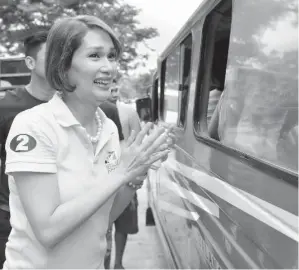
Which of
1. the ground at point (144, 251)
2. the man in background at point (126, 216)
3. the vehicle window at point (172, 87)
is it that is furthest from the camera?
the ground at point (144, 251)

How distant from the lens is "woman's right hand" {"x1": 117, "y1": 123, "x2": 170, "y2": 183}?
4.63ft

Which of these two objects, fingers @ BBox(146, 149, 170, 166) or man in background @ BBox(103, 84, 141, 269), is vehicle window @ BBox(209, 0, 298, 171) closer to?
fingers @ BBox(146, 149, 170, 166)

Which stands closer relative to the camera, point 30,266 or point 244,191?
point 30,266

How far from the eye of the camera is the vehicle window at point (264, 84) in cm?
142

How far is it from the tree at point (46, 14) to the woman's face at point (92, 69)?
904cm

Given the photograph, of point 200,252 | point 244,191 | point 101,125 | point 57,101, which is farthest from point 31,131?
point 200,252

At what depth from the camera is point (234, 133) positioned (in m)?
1.88

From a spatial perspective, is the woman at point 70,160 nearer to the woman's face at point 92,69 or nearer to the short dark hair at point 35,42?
the woman's face at point 92,69

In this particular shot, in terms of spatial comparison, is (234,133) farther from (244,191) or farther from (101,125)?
(101,125)

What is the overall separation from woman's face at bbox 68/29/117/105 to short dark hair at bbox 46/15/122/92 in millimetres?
16

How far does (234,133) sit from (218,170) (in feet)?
0.66

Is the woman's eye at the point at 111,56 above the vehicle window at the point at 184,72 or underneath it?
above

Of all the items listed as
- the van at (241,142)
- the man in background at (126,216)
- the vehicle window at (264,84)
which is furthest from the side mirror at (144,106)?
the vehicle window at (264,84)

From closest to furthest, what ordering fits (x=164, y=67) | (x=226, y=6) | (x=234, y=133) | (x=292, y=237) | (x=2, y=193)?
(x=292, y=237)
(x=234, y=133)
(x=226, y=6)
(x=2, y=193)
(x=164, y=67)
